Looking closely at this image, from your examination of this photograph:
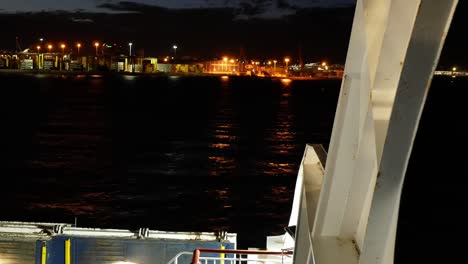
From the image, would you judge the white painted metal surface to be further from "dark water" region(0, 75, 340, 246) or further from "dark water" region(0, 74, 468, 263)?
"dark water" region(0, 75, 340, 246)

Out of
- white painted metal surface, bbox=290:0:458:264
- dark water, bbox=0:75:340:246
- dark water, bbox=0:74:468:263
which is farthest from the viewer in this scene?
dark water, bbox=0:75:340:246

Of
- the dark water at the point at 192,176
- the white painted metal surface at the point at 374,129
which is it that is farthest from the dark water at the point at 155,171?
the white painted metal surface at the point at 374,129

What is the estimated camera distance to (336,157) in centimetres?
290

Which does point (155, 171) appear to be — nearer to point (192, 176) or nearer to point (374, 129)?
point (192, 176)

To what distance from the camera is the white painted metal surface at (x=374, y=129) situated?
175 cm

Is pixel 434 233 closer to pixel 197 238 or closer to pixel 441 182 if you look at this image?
pixel 197 238

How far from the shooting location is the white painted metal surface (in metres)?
1.75

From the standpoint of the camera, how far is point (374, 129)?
216 centimetres

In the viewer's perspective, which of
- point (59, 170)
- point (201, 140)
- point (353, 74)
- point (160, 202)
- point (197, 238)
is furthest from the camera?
point (201, 140)

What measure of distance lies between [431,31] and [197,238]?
7137 mm

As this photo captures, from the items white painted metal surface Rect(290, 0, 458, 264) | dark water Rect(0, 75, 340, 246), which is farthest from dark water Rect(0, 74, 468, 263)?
white painted metal surface Rect(290, 0, 458, 264)

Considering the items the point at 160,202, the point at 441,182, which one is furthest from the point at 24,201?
the point at 441,182

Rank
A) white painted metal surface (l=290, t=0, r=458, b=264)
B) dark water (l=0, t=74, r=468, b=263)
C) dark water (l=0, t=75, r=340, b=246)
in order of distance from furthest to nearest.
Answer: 1. dark water (l=0, t=75, r=340, b=246)
2. dark water (l=0, t=74, r=468, b=263)
3. white painted metal surface (l=290, t=0, r=458, b=264)

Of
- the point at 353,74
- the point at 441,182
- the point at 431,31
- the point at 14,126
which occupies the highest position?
the point at 431,31
